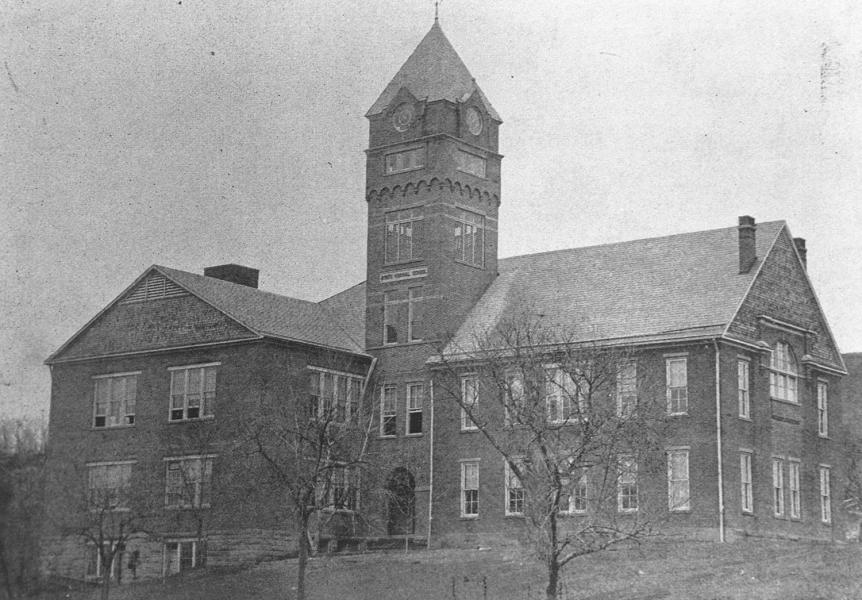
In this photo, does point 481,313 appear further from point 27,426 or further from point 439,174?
point 27,426

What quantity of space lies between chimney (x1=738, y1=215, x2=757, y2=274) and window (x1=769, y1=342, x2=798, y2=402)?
3438 mm

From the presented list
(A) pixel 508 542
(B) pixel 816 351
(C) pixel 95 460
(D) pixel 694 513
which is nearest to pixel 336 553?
(A) pixel 508 542

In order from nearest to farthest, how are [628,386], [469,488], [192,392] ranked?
[628,386] < [192,392] < [469,488]

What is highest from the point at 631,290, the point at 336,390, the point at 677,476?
the point at 631,290

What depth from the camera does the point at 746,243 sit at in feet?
162

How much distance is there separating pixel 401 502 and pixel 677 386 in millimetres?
12349

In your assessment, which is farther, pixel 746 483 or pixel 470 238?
pixel 470 238

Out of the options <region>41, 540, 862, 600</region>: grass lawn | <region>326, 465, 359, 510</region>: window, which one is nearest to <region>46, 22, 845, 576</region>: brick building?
<region>326, 465, 359, 510</region>: window

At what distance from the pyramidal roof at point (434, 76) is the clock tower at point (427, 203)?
0.05 metres

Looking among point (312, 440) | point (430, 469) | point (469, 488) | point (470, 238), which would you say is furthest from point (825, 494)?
point (312, 440)

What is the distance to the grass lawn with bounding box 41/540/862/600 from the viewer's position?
36.3 metres

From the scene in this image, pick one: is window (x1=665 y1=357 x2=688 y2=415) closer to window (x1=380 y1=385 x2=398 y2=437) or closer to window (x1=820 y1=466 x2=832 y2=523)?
window (x1=820 y1=466 x2=832 y2=523)

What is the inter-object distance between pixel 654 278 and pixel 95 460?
22.0 metres

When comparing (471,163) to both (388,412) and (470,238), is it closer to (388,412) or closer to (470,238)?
(470,238)
